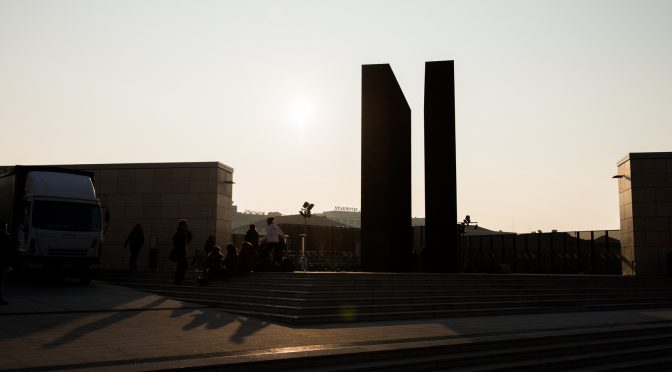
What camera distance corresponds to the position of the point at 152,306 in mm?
14977

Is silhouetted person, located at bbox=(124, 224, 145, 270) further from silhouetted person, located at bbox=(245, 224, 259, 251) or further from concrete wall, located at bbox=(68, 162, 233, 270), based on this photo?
silhouetted person, located at bbox=(245, 224, 259, 251)

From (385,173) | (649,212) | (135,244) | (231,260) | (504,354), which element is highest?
(385,173)

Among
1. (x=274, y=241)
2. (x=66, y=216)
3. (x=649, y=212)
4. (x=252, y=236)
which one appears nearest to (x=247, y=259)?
(x=274, y=241)

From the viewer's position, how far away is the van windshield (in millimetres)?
17891

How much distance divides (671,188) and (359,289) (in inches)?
680

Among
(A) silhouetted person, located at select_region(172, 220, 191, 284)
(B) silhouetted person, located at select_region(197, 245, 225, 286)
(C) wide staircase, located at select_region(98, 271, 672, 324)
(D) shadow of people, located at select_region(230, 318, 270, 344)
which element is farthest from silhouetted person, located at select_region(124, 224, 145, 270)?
(D) shadow of people, located at select_region(230, 318, 270, 344)

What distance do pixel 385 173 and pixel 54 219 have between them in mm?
11291

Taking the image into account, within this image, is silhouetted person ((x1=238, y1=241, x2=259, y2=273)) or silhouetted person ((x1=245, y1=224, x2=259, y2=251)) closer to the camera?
silhouetted person ((x1=238, y1=241, x2=259, y2=273))

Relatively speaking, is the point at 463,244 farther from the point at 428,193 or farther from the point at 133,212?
the point at 133,212

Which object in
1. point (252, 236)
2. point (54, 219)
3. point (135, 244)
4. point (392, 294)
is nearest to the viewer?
point (392, 294)

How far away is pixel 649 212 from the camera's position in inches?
1082

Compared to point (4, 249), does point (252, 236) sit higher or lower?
higher

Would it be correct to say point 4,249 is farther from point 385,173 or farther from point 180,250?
point 385,173

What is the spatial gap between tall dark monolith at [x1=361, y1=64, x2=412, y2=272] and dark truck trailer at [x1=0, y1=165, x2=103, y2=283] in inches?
378
